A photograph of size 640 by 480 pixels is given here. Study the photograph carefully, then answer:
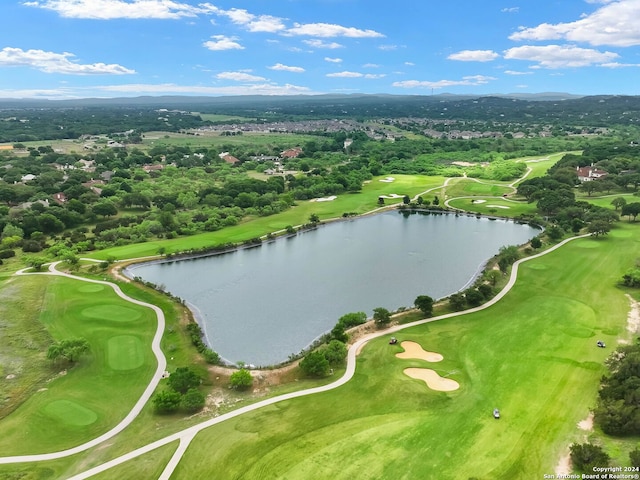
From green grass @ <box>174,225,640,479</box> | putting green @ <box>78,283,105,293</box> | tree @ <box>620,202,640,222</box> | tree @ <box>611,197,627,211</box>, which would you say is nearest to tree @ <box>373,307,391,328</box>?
green grass @ <box>174,225,640,479</box>

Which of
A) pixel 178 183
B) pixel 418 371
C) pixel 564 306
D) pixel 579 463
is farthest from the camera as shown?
pixel 178 183

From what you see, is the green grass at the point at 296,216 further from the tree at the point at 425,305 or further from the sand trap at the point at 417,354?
the sand trap at the point at 417,354

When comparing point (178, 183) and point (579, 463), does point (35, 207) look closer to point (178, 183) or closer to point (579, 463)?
point (178, 183)

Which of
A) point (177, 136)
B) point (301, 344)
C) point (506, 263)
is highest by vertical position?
point (177, 136)

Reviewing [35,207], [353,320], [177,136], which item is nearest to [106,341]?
[353,320]

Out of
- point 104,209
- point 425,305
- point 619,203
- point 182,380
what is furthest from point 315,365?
point 619,203

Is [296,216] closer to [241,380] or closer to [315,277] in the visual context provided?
[315,277]

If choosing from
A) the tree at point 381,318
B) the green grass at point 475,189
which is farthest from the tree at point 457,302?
the green grass at point 475,189
